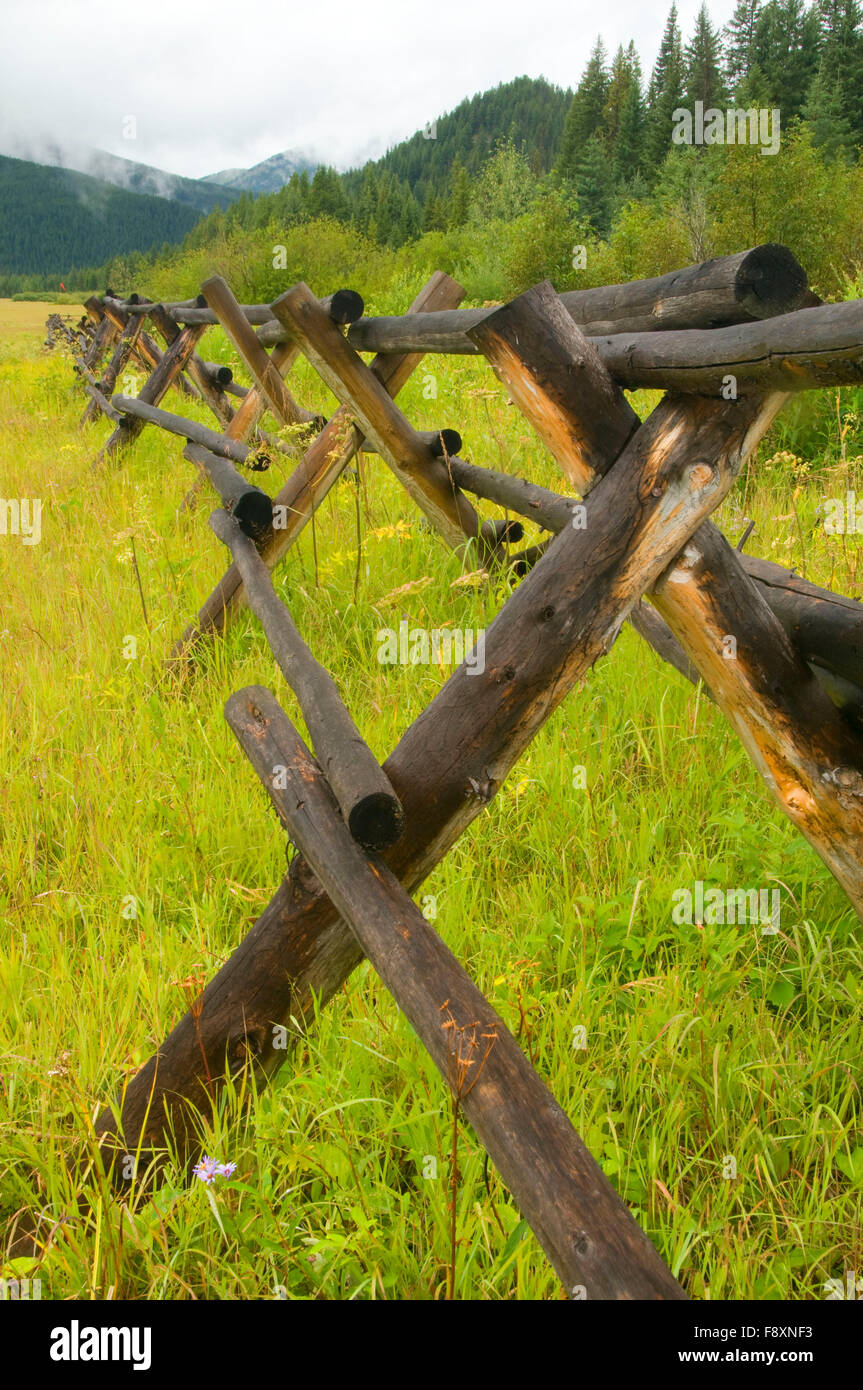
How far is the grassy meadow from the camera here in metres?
1.57

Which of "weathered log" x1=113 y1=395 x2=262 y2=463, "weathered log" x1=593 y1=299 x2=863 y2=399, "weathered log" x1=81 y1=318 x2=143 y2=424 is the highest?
"weathered log" x1=81 y1=318 x2=143 y2=424

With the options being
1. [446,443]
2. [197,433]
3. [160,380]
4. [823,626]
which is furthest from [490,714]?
[160,380]

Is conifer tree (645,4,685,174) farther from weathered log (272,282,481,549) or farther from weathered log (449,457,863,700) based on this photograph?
weathered log (449,457,863,700)

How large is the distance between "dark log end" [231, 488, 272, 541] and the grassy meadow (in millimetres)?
466

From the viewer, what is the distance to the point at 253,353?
498cm

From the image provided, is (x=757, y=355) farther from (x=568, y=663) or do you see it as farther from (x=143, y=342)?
(x=143, y=342)

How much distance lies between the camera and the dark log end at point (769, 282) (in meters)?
1.51

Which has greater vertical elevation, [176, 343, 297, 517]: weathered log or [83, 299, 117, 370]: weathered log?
[83, 299, 117, 370]: weathered log

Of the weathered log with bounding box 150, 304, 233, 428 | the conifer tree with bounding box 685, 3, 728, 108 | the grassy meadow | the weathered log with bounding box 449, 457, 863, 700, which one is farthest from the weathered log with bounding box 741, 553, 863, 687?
the conifer tree with bounding box 685, 3, 728, 108

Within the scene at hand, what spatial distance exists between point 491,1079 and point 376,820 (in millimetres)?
490

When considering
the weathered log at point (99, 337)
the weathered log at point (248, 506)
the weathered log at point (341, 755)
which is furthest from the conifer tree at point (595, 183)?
the weathered log at point (341, 755)

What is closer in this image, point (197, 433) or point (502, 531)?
point (502, 531)
